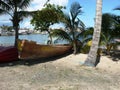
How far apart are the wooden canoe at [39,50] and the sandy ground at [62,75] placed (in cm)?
69

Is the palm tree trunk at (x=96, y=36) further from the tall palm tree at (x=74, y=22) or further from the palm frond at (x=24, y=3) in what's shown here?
the palm frond at (x=24, y=3)

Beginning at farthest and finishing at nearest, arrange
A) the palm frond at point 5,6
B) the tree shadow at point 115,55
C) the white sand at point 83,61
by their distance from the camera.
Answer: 1. the palm frond at point 5,6
2. the tree shadow at point 115,55
3. the white sand at point 83,61

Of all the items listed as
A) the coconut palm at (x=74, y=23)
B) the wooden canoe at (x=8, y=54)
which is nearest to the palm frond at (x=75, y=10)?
the coconut palm at (x=74, y=23)

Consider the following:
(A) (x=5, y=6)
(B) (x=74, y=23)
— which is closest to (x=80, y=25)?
(B) (x=74, y=23)

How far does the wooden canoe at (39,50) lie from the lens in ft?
50.5

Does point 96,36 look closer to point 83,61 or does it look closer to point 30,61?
point 83,61

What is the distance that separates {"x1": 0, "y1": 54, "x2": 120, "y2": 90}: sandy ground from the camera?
9617 millimetres

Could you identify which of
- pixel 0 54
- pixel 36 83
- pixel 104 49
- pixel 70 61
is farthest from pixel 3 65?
pixel 104 49

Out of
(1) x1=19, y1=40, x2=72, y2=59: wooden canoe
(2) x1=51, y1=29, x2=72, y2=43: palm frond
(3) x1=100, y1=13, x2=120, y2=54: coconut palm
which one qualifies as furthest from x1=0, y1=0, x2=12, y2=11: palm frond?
(3) x1=100, y1=13, x2=120, y2=54: coconut palm

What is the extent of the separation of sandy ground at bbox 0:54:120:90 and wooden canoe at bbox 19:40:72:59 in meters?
0.69

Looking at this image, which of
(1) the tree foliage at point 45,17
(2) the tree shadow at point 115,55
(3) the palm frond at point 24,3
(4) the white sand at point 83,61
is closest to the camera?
(4) the white sand at point 83,61

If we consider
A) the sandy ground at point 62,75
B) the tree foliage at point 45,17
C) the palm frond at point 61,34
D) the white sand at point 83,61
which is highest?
the tree foliage at point 45,17

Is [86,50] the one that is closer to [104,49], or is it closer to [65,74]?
[104,49]

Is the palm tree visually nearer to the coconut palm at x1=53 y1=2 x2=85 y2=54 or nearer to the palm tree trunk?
the coconut palm at x1=53 y1=2 x2=85 y2=54
